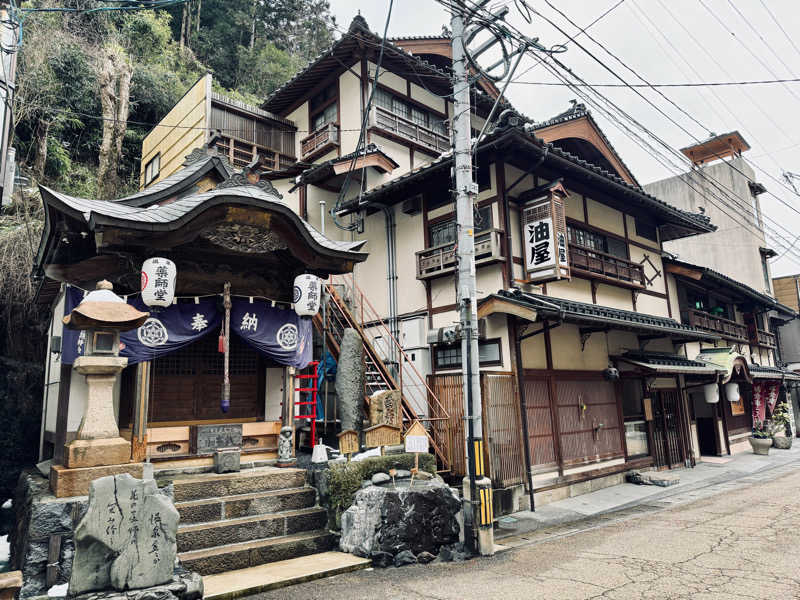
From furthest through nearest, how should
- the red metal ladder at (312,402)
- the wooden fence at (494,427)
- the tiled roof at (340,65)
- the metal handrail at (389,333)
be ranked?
the tiled roof at (340,65)
the metal handrail at (389,333)
the red metal ladder at (312,402)
the wooden fence at (494,427)

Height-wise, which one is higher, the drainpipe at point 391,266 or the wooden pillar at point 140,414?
the drainpipe at point 391,266

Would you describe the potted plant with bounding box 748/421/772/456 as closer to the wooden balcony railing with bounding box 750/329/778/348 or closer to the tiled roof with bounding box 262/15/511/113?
the wooden balcony railing with bounding box 750/329/778/348

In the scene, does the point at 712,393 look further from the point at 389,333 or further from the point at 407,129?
the point at 407,129

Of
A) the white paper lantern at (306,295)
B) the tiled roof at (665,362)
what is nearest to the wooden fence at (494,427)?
the white paper lantern at (306,295)

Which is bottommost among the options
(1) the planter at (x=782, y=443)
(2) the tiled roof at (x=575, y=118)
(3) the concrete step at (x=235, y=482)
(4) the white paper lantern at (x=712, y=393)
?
(1) the planter at (x=782, y=443)

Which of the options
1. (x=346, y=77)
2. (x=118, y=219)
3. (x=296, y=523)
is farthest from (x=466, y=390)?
(x=346, y=77)

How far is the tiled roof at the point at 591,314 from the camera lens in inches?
476

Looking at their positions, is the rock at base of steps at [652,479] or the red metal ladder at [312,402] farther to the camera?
the rock at base of steps at [652,479]

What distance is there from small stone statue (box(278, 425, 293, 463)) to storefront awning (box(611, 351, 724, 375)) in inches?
416

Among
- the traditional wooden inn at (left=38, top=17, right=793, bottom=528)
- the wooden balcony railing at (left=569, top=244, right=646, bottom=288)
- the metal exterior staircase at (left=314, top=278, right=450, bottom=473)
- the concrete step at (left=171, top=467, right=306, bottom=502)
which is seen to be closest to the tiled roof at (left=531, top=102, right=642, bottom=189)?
the traditional wooden inn at (left=38, top=17, right=793, bottom=528)

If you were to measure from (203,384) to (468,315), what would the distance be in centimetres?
641

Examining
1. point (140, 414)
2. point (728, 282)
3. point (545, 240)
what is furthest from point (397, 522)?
point (728, 282)

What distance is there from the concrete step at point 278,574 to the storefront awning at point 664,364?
10889mm

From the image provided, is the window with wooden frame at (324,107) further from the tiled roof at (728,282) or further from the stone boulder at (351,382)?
the tiled roof at (728,282)
